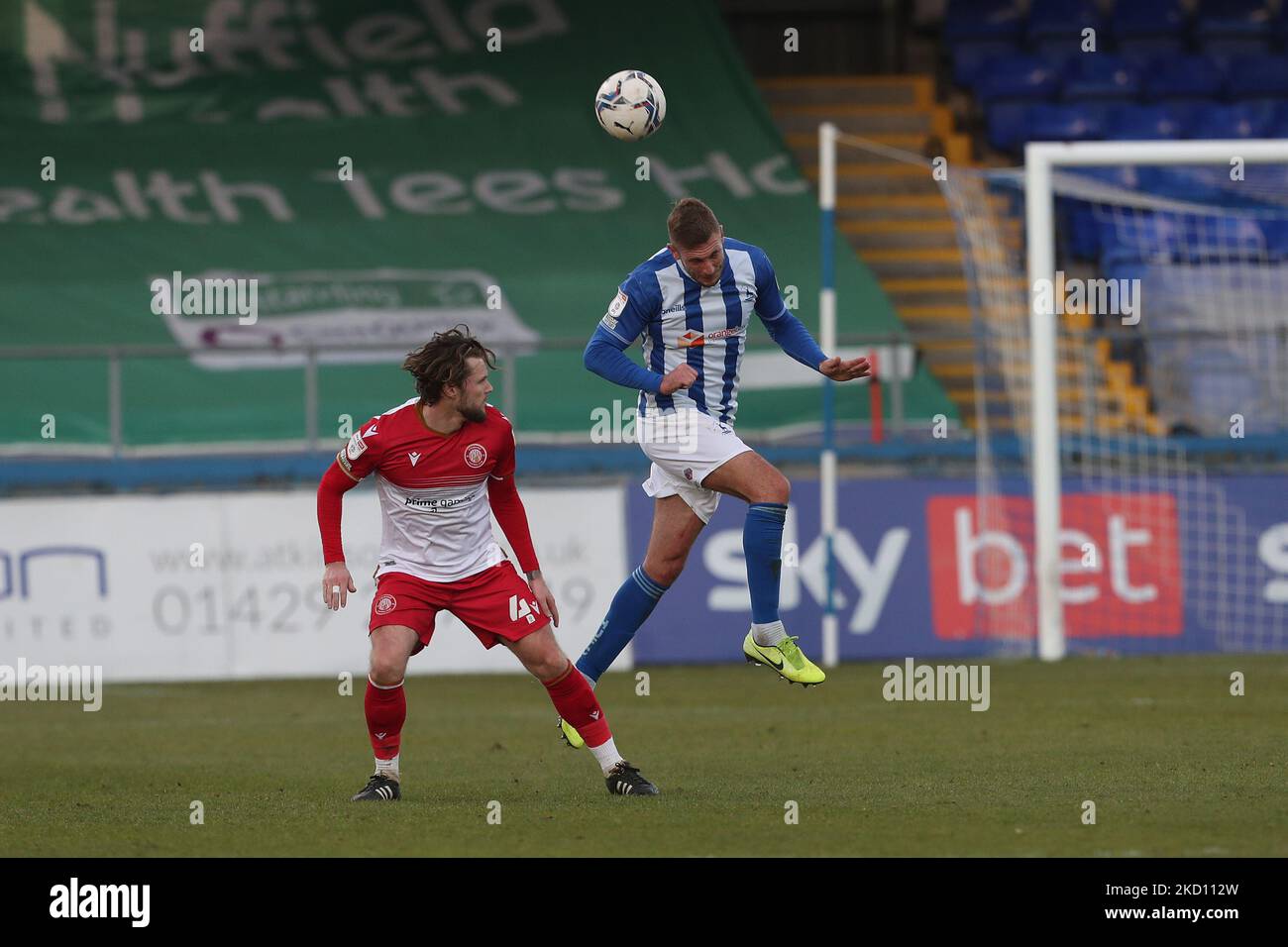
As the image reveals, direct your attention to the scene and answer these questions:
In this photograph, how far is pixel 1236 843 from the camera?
610 centimetres

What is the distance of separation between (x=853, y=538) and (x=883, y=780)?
688cm

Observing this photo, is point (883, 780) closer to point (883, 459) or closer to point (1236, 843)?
point (1236, 843)

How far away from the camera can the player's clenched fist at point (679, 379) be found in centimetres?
805

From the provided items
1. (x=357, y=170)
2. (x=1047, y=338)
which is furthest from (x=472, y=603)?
(x=357, y=170)

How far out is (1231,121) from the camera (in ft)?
65.9

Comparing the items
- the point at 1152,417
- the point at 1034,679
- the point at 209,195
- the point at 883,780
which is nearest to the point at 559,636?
the point at 1034,679

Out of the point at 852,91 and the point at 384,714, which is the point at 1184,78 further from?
the point at 384,714

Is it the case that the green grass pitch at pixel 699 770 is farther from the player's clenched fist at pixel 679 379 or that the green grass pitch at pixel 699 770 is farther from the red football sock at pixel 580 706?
the player's clenched fist at pixel 679 379

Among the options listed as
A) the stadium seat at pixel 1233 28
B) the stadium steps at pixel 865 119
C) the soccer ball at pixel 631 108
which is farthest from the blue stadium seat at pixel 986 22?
the soccer ball at pixel 631 108

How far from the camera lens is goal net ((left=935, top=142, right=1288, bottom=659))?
47.8 feet

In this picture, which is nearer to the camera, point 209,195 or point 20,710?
point 20,710

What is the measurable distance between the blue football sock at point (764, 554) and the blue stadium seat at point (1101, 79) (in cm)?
1321

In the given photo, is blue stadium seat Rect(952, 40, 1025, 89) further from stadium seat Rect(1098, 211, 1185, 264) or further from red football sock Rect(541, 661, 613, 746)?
red football sock Rect(541, 661, 613, 746)

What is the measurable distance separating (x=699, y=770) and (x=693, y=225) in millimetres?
2335
